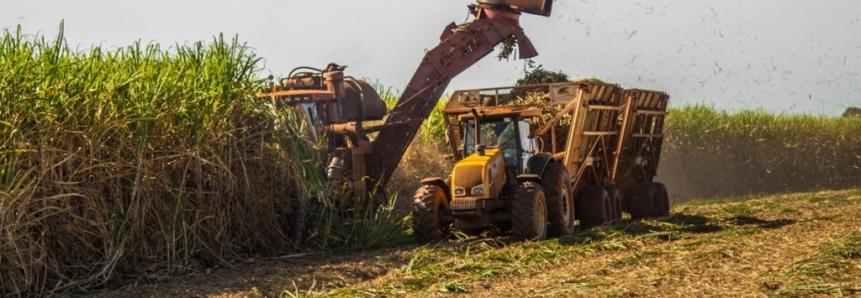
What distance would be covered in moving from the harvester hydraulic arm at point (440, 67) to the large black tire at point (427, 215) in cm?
327

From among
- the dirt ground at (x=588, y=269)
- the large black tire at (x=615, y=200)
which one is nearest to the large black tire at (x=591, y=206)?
the large black tire at (x=615, y=200)

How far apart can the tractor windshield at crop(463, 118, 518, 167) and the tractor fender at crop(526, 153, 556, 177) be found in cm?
24

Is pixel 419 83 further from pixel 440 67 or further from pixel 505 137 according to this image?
pixel 505 137

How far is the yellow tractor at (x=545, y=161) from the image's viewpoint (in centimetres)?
1316

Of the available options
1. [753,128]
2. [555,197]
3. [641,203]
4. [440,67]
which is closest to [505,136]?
[555,197]

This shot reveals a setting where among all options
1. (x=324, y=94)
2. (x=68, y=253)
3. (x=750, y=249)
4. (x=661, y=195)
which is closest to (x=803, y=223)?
(x=750, y=249)

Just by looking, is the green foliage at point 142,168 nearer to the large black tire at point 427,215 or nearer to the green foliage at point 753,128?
the large black tire at point 427,215

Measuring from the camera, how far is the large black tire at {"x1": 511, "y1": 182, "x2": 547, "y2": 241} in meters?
12.9

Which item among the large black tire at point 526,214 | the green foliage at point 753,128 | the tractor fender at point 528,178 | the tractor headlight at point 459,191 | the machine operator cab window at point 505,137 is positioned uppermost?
the green foliage at point 753,128

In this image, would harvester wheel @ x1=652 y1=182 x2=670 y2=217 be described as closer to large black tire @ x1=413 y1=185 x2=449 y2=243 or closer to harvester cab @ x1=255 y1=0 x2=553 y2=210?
harvester cab @ x1=255 y1=0 x2=553 y2=210

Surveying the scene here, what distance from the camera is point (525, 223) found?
12.9 meters

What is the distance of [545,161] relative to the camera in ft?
46.1

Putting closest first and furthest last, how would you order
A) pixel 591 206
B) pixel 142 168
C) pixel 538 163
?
1. pixel 142 168
2. pixel 538 163
3. pixel 591 206

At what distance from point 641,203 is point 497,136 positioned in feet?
16.2
